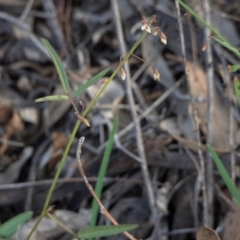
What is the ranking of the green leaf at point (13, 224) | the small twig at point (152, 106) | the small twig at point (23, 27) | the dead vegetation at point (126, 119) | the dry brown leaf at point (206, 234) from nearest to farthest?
the dry brown leaf at point (206, 234), the green leaf at point (13, 224), the dead vegetation at point (126, 119), the small twig at point (152, 106), the small twig at point (23, 27)

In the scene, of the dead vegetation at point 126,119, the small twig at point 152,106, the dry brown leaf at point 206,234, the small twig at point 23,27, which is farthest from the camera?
the small twig at point 23,27

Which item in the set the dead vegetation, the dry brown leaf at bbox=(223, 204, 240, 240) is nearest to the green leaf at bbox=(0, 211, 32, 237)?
the dead vegetation

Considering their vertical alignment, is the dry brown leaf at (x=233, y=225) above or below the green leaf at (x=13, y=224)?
below

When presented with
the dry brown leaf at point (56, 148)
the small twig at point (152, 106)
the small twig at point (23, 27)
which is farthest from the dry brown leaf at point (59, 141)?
the small twig at point (23, 27)

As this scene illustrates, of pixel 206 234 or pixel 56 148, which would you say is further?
pixel 56 148

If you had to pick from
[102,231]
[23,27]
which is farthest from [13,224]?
[23,27]

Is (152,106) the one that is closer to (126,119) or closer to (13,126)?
(126,119)

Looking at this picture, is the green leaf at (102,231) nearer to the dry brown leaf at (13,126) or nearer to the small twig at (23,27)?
the dry brown leaf at (13,126)
